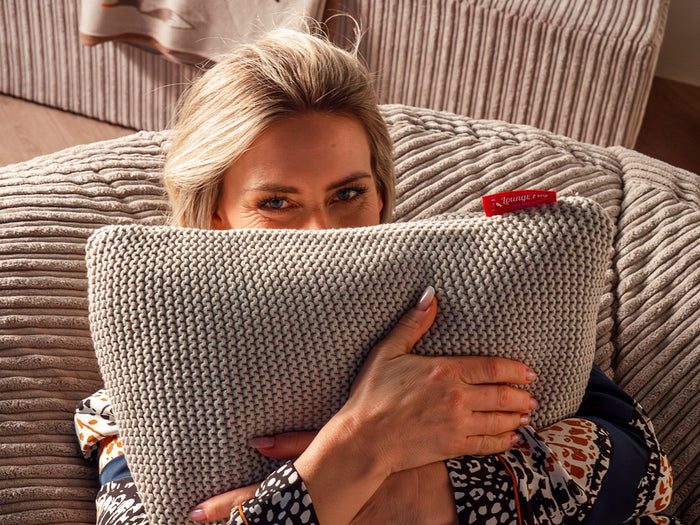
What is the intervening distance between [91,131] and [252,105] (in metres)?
1.60

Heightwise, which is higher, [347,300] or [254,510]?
[347,300]

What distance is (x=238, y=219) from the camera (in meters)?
1.00

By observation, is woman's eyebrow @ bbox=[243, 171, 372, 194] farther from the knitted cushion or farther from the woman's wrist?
the woman's wrist

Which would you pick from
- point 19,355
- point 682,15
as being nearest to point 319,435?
point 19,355

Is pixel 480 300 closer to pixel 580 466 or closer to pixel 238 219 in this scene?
pixel 580 466

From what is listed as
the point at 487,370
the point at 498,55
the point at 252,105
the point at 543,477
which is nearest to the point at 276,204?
the point at 252,105

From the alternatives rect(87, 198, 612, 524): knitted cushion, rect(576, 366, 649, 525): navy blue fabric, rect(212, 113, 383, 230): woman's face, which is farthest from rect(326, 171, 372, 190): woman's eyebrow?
rect(576, 366, 649, 525): navy blue fabric

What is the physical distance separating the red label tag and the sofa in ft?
1.36

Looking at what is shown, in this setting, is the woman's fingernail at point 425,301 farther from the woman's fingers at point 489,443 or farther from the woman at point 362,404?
the woman's fingers at point 489,443

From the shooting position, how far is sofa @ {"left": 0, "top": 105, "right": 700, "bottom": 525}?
960mm

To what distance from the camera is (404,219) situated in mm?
1245

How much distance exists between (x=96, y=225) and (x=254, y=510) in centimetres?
63

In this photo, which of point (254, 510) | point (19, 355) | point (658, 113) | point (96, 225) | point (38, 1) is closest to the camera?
point (254, 510)

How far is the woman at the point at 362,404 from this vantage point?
71cm
